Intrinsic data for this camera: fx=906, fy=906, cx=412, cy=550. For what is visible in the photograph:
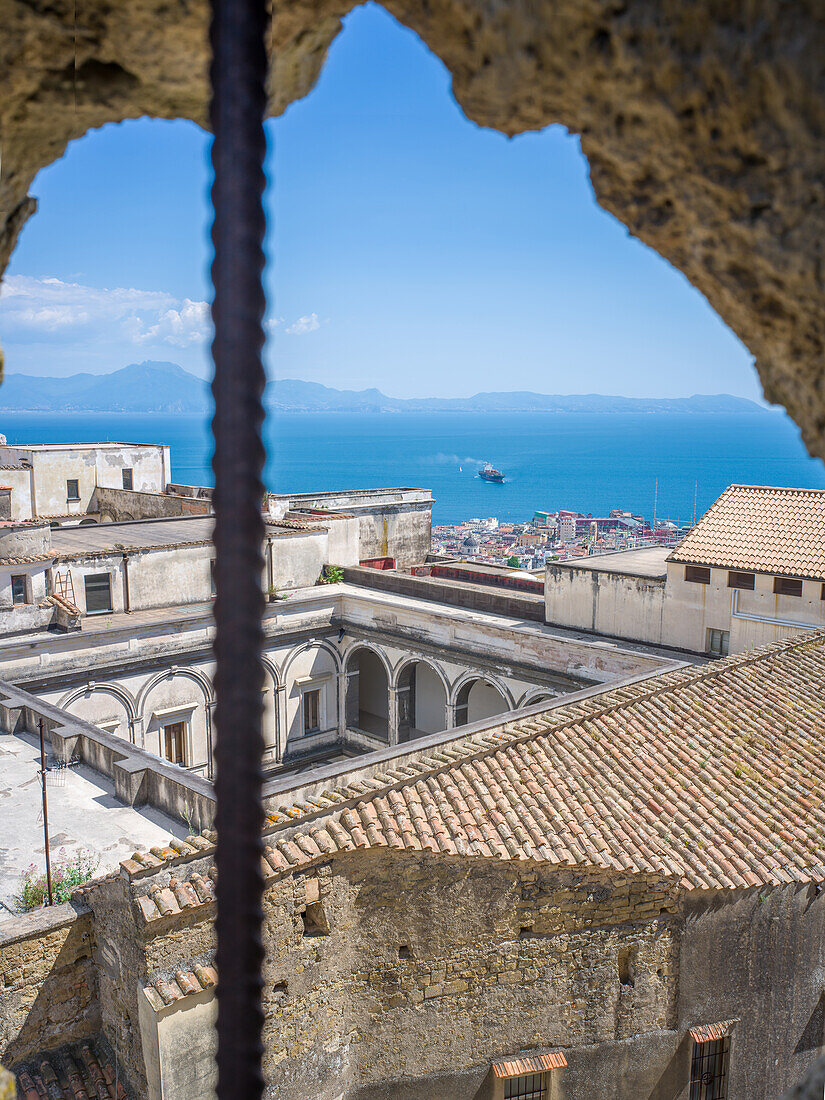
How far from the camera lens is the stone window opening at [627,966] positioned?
11.9 m

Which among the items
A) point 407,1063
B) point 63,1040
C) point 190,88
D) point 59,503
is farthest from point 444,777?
point 59,503

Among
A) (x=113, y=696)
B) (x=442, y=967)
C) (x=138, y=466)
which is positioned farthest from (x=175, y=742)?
(x=138, y=466)

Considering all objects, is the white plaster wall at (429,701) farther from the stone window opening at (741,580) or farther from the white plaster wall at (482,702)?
the stone window opening at (741,580)

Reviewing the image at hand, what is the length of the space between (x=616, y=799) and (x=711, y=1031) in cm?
337

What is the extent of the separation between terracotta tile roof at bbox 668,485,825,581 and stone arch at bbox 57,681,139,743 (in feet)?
48.1

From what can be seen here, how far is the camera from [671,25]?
5.59 feet

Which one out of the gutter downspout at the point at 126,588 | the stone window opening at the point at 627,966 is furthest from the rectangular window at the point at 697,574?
the gutter downspout at the point at 126,588

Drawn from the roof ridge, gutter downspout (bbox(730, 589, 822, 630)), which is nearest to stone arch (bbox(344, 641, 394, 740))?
gutter downspout (bbox(730, 589, 822, 630))

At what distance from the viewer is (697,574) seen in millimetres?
23156

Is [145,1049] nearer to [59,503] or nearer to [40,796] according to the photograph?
[40,796]

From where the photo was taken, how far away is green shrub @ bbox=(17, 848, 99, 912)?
12.1 metres

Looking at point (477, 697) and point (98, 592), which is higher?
point (98, 592)

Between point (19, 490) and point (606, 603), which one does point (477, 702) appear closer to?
point (606, 603)

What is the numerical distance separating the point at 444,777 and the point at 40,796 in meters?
7.06
